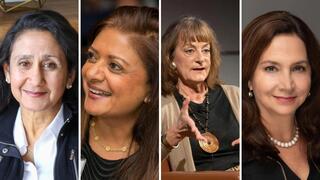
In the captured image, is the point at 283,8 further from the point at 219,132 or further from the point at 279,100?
the point at 219,132

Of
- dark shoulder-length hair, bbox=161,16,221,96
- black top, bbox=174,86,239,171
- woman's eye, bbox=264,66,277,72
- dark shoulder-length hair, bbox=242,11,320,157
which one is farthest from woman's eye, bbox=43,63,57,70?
woman's eye, bbox=264,66,277,72

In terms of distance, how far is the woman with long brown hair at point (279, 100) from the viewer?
2797 millimetres

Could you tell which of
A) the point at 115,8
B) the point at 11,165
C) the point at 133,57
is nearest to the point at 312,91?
the point at 133,57

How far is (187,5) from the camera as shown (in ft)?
9.52

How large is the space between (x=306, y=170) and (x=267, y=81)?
21.8 inches

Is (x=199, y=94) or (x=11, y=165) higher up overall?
(x=199, y=94)

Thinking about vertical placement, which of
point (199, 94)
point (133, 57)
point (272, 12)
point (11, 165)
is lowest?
point (11, 165)

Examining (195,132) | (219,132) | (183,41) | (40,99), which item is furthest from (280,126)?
(40,99)

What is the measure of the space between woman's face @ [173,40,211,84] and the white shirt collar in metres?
0.80

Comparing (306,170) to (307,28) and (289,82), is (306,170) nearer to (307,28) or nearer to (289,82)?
(289,82)

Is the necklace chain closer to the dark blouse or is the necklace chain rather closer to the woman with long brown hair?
the woman with long brown hair

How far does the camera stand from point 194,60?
113 inches

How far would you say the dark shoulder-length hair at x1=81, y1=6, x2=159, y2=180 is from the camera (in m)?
2.89

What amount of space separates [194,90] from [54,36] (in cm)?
91
